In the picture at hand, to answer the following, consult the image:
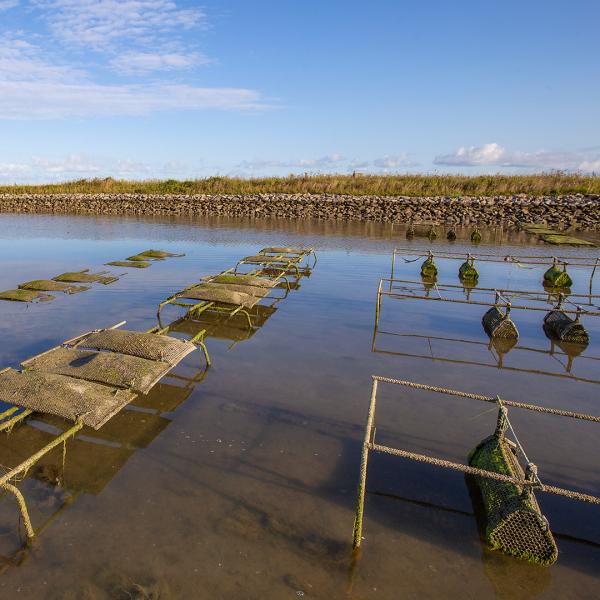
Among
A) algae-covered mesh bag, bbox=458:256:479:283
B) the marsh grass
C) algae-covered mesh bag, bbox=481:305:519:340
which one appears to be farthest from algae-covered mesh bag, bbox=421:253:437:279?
the marsh grass

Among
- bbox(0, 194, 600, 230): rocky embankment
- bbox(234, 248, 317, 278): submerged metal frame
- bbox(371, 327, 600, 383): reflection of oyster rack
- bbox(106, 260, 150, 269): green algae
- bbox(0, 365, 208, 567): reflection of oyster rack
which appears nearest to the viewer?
bbox(0, 365, 208, 567): reflection of oyster rack

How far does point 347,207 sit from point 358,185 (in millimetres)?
9557

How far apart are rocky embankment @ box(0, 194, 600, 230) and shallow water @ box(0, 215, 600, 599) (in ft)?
85.3

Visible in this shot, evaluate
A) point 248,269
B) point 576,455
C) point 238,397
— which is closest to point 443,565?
point 576,455

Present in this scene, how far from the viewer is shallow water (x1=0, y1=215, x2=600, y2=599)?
171 inches

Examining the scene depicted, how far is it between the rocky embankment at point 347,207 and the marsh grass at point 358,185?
4.23m

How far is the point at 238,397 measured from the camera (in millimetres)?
7703

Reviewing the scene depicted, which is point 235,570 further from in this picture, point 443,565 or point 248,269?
point 248,269

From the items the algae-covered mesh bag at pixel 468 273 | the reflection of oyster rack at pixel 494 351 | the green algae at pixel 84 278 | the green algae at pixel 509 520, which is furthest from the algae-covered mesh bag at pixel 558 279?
the green algae at pixel 84 278

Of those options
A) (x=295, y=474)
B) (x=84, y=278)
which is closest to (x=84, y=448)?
(x=295, y=474)

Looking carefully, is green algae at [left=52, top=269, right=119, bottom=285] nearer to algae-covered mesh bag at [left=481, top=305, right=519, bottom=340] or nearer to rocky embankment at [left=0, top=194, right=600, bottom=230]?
algae-covered mesh bag at [left=481, top=305, right=519, bottom=340]

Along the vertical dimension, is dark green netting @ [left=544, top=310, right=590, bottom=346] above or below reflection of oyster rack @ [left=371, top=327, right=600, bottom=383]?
above

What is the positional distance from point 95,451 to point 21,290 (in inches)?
393

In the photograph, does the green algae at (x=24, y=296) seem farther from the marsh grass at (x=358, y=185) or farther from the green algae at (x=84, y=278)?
the marsh grass at (x=358, y=185)
